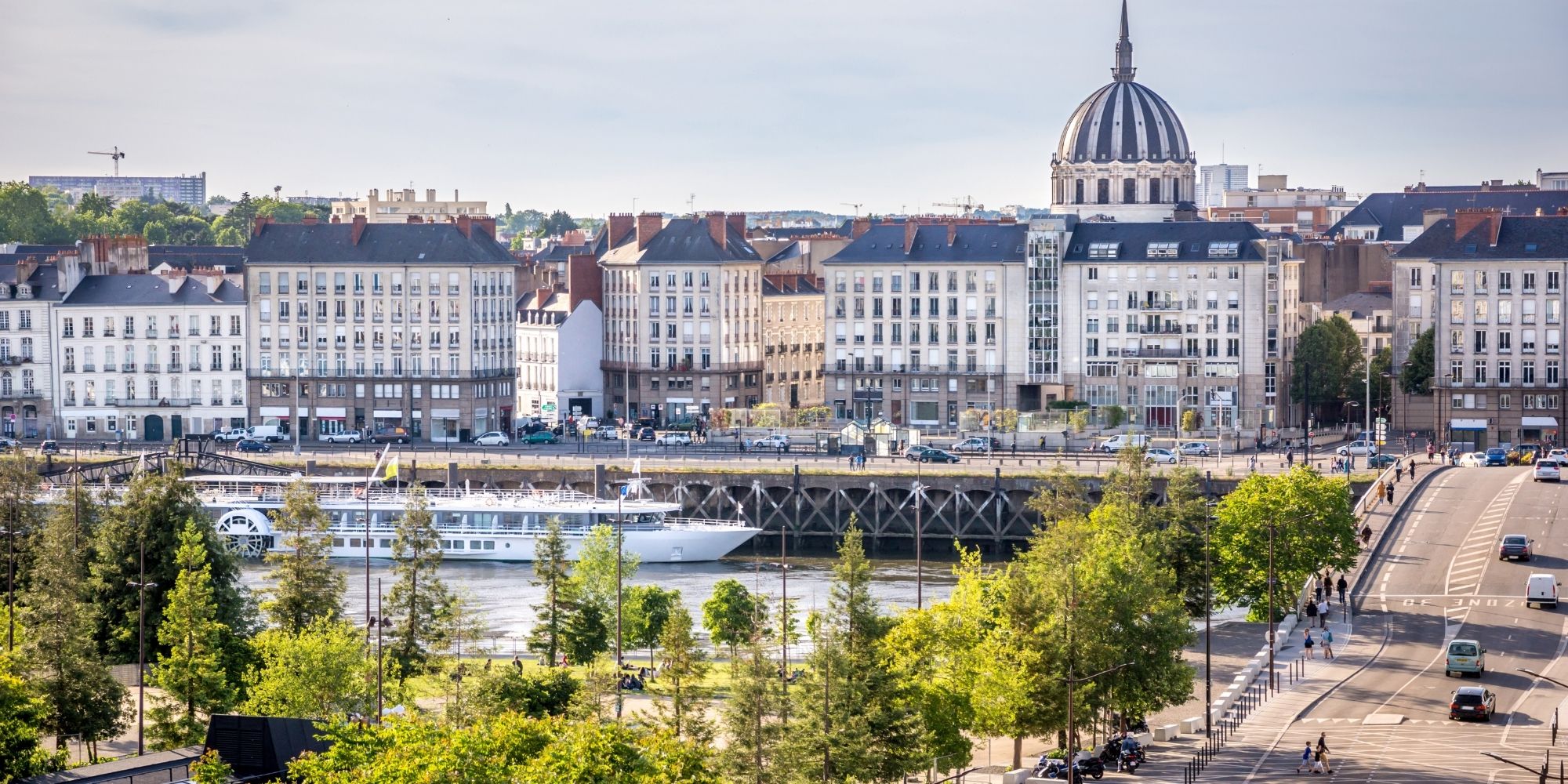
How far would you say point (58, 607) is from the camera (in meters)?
63.2

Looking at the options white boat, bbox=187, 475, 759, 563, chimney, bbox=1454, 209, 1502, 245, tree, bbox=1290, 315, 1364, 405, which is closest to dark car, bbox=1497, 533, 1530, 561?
white boat, bbox=187, 475, 759, 563

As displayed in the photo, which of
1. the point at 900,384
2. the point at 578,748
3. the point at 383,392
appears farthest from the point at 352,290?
the point at 578,748

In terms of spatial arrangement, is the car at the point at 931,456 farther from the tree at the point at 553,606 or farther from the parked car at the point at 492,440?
the tree at the point at 553,606

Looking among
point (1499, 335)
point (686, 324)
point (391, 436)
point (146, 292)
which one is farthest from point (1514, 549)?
point (146, 292)

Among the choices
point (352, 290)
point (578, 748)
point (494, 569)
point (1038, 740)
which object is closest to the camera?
point (578, 748)

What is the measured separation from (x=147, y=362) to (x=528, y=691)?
7442 centimetres

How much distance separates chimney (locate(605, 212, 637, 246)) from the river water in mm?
41585

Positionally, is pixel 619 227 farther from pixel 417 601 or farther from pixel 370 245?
pixel 417 601

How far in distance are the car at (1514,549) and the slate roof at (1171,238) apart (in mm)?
45492

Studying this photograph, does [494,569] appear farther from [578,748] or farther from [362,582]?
[578,748]

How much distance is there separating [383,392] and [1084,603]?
72.1m

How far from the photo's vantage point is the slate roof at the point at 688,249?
134m

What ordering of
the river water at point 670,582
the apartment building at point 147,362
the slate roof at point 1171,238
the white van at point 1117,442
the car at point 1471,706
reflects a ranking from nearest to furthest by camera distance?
the car at point 1471,706 → the river water at point 670,582 → the white van at point 1117,442 → the slate roof at point 1171,238 → the apartment building at point 147,362

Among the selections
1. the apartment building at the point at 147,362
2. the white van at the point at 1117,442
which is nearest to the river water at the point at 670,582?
the white van at the point at 1117,442
